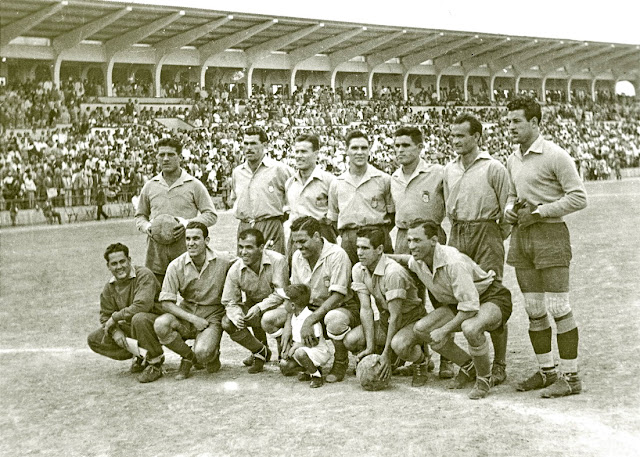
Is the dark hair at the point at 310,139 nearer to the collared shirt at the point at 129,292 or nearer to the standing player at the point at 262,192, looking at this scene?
the standing player at the point at 262,192

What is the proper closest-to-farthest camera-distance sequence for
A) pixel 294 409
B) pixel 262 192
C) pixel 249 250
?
pixel 294 409 → pixel 249 250 → pixel 262 192

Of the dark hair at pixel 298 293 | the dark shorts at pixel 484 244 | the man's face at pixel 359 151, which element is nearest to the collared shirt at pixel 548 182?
the dark shorts at pixel 484 244

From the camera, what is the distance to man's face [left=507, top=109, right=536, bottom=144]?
219 inches

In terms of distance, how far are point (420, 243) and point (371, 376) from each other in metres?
1.05

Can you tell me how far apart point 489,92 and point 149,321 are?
118ft

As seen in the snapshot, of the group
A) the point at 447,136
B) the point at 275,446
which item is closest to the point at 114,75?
the point at 447,136

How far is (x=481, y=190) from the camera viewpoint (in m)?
5.83

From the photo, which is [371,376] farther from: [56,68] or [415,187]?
[56,68]

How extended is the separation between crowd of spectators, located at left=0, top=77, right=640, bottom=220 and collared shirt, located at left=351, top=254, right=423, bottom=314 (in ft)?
65.0

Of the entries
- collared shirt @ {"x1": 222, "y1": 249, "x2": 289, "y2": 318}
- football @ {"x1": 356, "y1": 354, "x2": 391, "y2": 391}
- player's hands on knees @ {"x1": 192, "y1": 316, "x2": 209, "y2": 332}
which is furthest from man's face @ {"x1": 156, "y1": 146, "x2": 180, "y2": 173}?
football @ {"x1": 356, "y1": 354, "x2": 391, "y2": 391}

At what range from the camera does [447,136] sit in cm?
3606

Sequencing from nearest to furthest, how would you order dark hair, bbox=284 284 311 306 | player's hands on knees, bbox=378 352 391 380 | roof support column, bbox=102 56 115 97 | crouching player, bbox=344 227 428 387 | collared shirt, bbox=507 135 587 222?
collared shirt, bbox=507 135 587 222, player's hands on knees, bbox=378 352 391 380, crouching player, bbox=344 227 428 387, dark hair, bbox=284 284 311 306, roof support column, bbox=102 56 115 97

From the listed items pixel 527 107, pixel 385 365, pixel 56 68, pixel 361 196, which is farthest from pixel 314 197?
pixel 56 68

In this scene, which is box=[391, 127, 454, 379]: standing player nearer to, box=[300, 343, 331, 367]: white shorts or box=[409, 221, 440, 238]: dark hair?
box=[409, 221, 440, 238]: dark hair
